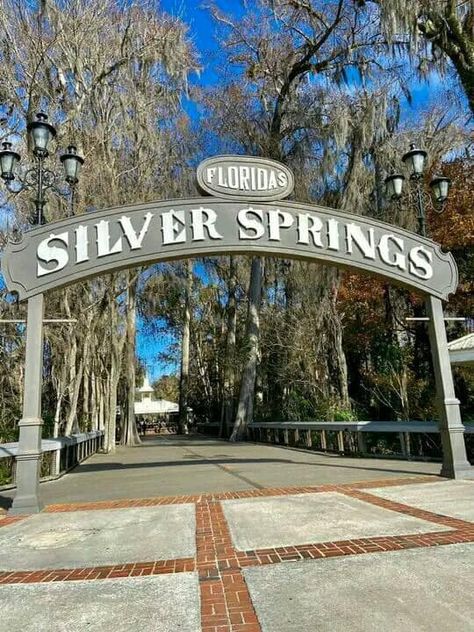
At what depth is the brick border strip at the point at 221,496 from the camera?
6.38 metres

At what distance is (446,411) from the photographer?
763 centimetres

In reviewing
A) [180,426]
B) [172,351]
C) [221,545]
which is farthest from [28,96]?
[172,351]

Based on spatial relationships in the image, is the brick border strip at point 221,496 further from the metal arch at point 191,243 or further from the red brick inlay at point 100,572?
the metal arch at point 191,243

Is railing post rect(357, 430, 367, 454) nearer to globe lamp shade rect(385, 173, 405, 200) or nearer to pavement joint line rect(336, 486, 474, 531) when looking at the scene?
pavement joint line rect(336, 486, 474, 531)

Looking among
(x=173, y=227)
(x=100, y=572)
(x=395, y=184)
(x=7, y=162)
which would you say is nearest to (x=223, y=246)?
(x=173, y=227)

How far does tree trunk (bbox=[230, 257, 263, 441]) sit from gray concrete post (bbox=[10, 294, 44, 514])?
1380cm

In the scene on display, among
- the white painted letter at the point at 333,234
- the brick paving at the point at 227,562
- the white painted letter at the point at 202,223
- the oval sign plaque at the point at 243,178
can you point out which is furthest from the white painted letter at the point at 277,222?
the brick paving at the point at 227,562

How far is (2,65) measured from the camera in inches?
480

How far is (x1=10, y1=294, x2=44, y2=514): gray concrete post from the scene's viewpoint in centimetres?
623

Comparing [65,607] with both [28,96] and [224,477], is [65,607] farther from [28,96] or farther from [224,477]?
[28,96]

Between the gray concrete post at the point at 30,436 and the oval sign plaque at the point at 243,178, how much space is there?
10.2ft

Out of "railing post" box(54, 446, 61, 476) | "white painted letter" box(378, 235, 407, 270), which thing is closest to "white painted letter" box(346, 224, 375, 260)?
"white painted letter" box(378, 235, 407, 270)

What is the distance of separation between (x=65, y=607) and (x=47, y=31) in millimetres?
13349

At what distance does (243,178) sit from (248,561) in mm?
5439
